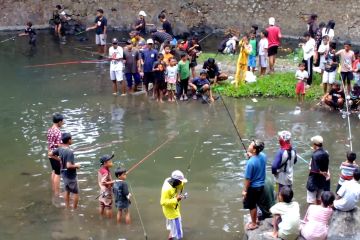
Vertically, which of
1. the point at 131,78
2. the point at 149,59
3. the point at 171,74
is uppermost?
the point at 149,59

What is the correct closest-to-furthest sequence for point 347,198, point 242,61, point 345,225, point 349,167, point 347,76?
point 345,225, point 347,198, point 349,167, point 347,76, point 242,61

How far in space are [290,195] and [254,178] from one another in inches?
28.6

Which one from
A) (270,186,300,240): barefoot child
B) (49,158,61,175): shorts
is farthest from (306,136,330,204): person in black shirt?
(49,158,61,175): shorts

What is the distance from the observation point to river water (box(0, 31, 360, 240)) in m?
10.6

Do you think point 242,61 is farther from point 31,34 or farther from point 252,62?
point 31,34

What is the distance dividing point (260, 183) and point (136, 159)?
3.97 m

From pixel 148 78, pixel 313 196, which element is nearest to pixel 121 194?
pixel 313 196

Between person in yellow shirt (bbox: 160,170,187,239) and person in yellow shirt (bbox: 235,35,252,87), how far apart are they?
25.3 feet

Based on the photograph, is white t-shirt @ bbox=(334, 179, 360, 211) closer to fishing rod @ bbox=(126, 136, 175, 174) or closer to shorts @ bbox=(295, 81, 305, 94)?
fishing rod @ bbox=(126, 136, 175, 174)

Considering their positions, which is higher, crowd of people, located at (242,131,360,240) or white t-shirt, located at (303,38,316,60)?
white t-shirt, located at (303,38,316,60)

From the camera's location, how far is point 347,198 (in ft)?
30.4

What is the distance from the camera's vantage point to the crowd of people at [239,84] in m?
9.27

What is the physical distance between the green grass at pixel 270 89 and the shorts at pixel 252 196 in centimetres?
720

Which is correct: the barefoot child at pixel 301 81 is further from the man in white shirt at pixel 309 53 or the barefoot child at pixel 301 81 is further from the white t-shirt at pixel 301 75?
the man in white shirt at pixel 309 53
